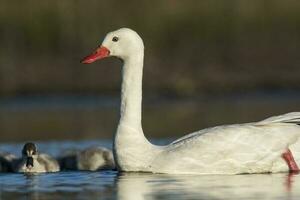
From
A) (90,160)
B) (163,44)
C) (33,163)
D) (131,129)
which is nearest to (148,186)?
(131,129)

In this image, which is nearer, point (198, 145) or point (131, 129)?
point (198, 145)

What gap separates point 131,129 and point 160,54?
19.3m

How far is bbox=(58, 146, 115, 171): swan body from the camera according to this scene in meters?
20.4

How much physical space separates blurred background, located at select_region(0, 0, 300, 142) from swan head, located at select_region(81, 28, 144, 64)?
14.7m

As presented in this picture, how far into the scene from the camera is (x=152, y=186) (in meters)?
16.5

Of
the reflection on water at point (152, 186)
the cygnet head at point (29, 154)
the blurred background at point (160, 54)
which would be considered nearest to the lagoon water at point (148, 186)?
the reflection on water at point (152, 186)

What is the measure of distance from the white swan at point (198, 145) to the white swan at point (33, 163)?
194 centimetres

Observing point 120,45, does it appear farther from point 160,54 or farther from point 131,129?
point 160,54

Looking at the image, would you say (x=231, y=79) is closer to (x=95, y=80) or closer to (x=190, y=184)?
(x=95, y=80)

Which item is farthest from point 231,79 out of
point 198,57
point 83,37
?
point 83,37

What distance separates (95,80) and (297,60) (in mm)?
5628

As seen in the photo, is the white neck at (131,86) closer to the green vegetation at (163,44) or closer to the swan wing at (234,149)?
the swan wing at (234,149)

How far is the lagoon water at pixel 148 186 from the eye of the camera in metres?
15.6

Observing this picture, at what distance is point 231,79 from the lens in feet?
120
